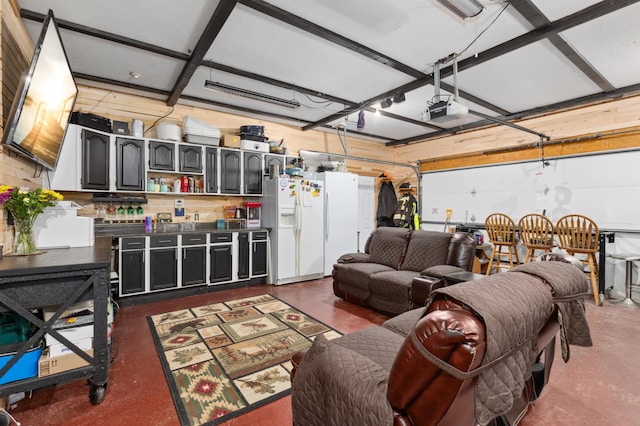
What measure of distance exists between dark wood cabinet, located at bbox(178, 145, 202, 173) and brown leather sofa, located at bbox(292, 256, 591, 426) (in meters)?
4.01

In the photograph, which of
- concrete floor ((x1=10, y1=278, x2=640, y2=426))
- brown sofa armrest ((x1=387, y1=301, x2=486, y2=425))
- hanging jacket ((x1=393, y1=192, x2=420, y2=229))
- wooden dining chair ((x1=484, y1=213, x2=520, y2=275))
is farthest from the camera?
hanging jacket ((x1=393, y1=192, x2=420, y2=229))

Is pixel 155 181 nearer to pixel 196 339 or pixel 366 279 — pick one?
pixel 196 339

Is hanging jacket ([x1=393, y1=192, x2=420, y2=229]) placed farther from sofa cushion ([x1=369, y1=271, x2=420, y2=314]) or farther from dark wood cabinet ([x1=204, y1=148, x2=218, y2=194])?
dark wood cabinet ([x1=204, y1=148, x2=218, y2=194])

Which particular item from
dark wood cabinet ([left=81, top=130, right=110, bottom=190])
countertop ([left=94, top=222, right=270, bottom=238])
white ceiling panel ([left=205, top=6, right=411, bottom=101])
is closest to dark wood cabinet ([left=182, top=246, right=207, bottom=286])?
countertop ([left=94, top=222, right=270, bottom=238])

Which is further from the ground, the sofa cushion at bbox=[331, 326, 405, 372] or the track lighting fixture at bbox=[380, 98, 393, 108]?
the track lighting fixture at bbox=[380, 98, 393, 108]

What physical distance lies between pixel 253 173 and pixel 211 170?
723mm

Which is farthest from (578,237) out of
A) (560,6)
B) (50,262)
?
(50,262)

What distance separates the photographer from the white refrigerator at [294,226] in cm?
502

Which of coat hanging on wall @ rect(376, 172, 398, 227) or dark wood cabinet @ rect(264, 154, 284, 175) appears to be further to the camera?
coat hanging on wall @ rect(376, 172, 398, 227)

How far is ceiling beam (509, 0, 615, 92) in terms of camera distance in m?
2.56

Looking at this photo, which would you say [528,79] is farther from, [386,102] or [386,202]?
[386,202]

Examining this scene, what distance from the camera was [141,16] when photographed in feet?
9.04

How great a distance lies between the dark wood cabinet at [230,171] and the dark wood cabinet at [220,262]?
0.98 m

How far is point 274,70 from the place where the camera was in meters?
3.82
